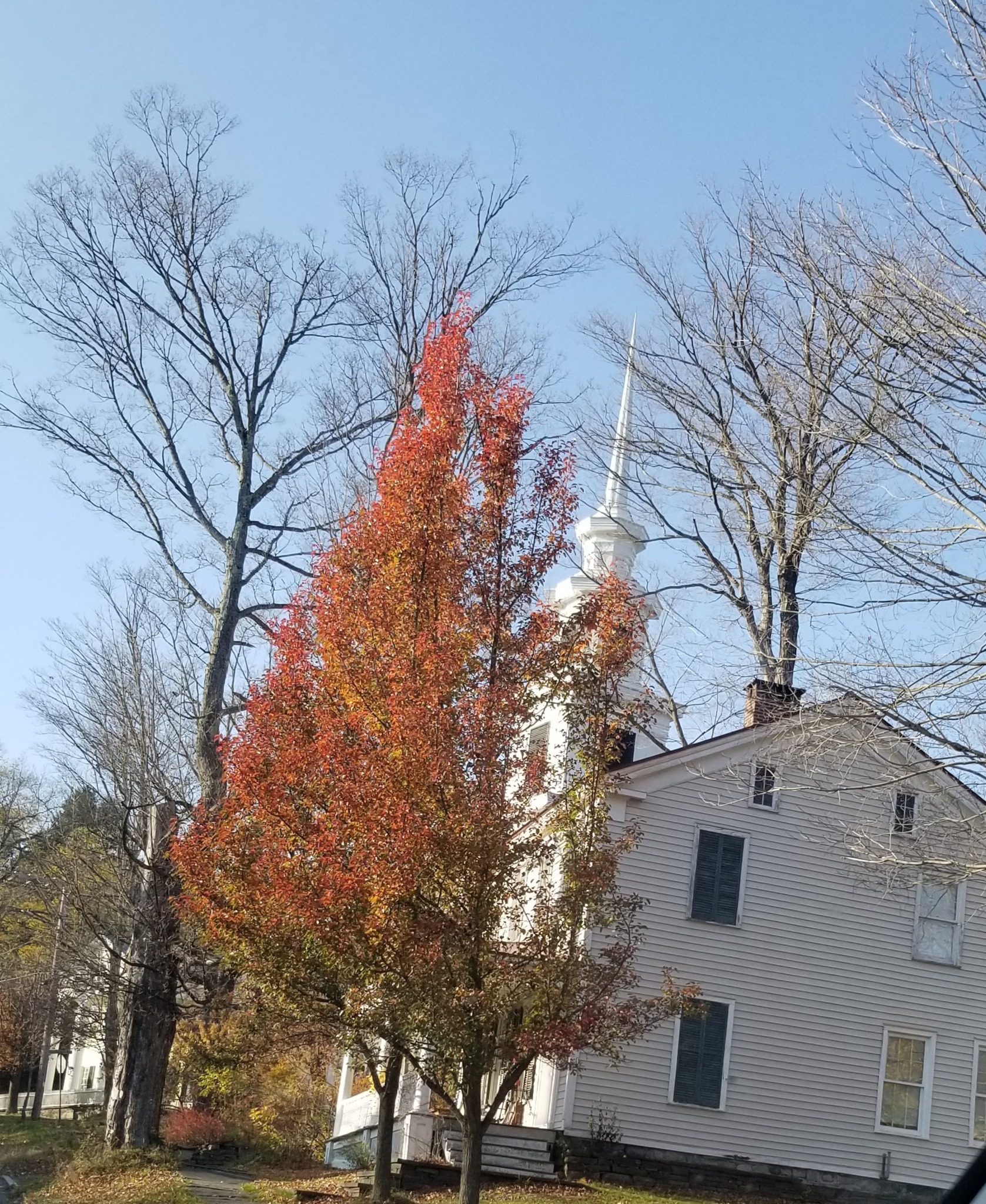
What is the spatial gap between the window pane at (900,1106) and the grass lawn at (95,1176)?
32.8 ft

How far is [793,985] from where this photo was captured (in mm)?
19781

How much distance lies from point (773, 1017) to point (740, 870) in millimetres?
2148

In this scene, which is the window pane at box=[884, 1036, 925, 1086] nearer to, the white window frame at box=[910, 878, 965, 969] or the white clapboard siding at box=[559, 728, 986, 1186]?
the white clapboard siding at box=[559, 728, 986, 1186]

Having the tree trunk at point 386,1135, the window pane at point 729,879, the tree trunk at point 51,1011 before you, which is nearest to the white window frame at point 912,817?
the window pane at point 729,879

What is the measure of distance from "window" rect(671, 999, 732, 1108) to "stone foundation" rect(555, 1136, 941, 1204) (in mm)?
782

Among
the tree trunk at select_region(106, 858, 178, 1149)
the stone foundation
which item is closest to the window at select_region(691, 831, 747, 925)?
the stone foundation

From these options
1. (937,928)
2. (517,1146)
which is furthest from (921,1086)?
(517,1146)

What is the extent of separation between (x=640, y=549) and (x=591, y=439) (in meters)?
2.24

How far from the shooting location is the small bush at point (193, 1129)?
25359mm

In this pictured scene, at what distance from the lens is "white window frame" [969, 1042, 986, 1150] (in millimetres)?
19438

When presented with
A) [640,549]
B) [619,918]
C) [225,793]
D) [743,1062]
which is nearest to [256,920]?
[619,918]

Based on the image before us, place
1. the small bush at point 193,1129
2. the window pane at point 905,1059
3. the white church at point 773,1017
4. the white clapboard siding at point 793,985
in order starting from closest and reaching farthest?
the white church at point 773,1017 → the white clapboard siding at point 793,985 → the window pane at point 905,1059 → the small bush at point 193,1129

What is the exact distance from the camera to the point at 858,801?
2034cm

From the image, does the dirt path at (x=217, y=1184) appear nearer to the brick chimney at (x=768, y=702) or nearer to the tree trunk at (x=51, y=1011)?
the tree trunk at (x=51, y=1011)
